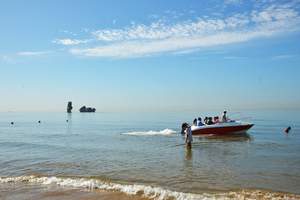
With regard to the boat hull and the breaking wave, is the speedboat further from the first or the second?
the breaking wave

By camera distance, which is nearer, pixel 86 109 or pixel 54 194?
pixel 54 194

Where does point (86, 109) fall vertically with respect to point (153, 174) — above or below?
above

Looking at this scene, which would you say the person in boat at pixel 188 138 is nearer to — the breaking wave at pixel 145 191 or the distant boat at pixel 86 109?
the breaking wave at pixel 145 191

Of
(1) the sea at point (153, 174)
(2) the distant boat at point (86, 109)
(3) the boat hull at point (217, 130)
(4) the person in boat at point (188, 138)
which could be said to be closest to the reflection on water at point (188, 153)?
(1) the sea at point (153, 174)

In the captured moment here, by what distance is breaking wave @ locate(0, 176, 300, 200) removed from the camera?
35.0 feet

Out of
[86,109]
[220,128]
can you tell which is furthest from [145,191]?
[86,109]

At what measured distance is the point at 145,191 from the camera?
11391mm

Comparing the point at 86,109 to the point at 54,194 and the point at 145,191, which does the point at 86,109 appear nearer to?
the point at 54,194

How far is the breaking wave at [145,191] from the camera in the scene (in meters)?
10.7

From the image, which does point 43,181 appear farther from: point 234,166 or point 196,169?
point 234,166

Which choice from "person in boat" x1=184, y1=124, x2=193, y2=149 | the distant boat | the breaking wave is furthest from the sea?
the distant boat

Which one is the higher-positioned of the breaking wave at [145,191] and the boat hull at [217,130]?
the boat hull at [217,130]

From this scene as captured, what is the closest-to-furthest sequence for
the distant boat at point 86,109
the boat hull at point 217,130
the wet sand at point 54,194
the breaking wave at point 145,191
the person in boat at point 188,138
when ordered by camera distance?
the breaking wave at point 145,191, the wet sand at point 54,194, the person in boat at point 188,138, the boat hull at point 217,130, the distant boat at point 86,109

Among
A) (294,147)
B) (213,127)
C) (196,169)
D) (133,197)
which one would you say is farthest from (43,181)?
(213,127)
